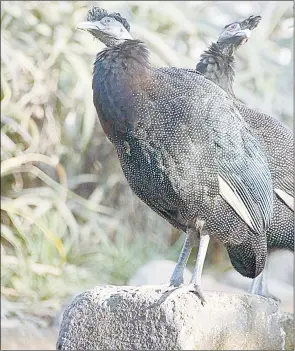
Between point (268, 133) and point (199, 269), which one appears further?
point (268, 133)

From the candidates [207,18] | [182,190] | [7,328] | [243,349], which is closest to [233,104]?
[182,190]

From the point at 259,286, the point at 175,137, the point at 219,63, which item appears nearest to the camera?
the point at 175,137

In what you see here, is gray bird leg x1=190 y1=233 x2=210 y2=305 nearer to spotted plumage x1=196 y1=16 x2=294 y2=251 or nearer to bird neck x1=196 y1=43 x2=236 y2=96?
spotted plumage x1=196 y1=16 x2=294 y2=251

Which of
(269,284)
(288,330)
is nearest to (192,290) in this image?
(288,330)

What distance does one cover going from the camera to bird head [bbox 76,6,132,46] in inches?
72.6

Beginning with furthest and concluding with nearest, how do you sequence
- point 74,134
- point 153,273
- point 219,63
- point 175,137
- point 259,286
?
point 74,134 < point 153,273 < point 259,286 < point 219,63 < point 175,137

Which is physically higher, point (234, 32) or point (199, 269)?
point (234, 32)

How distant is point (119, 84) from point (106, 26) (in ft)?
0.49

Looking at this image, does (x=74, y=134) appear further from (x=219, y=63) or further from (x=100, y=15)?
(x=100, y=15)

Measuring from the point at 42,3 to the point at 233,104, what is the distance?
98.9 inches

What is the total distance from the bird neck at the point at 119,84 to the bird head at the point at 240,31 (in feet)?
0.88

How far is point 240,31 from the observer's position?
6.51 feet

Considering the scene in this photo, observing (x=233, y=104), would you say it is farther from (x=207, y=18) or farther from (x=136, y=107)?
(x=207, y=18)

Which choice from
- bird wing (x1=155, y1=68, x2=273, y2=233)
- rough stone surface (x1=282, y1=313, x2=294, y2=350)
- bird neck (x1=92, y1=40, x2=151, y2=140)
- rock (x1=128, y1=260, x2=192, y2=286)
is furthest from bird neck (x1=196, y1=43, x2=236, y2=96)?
rock (x1=128, y1=260, x2=192, y2=286)
